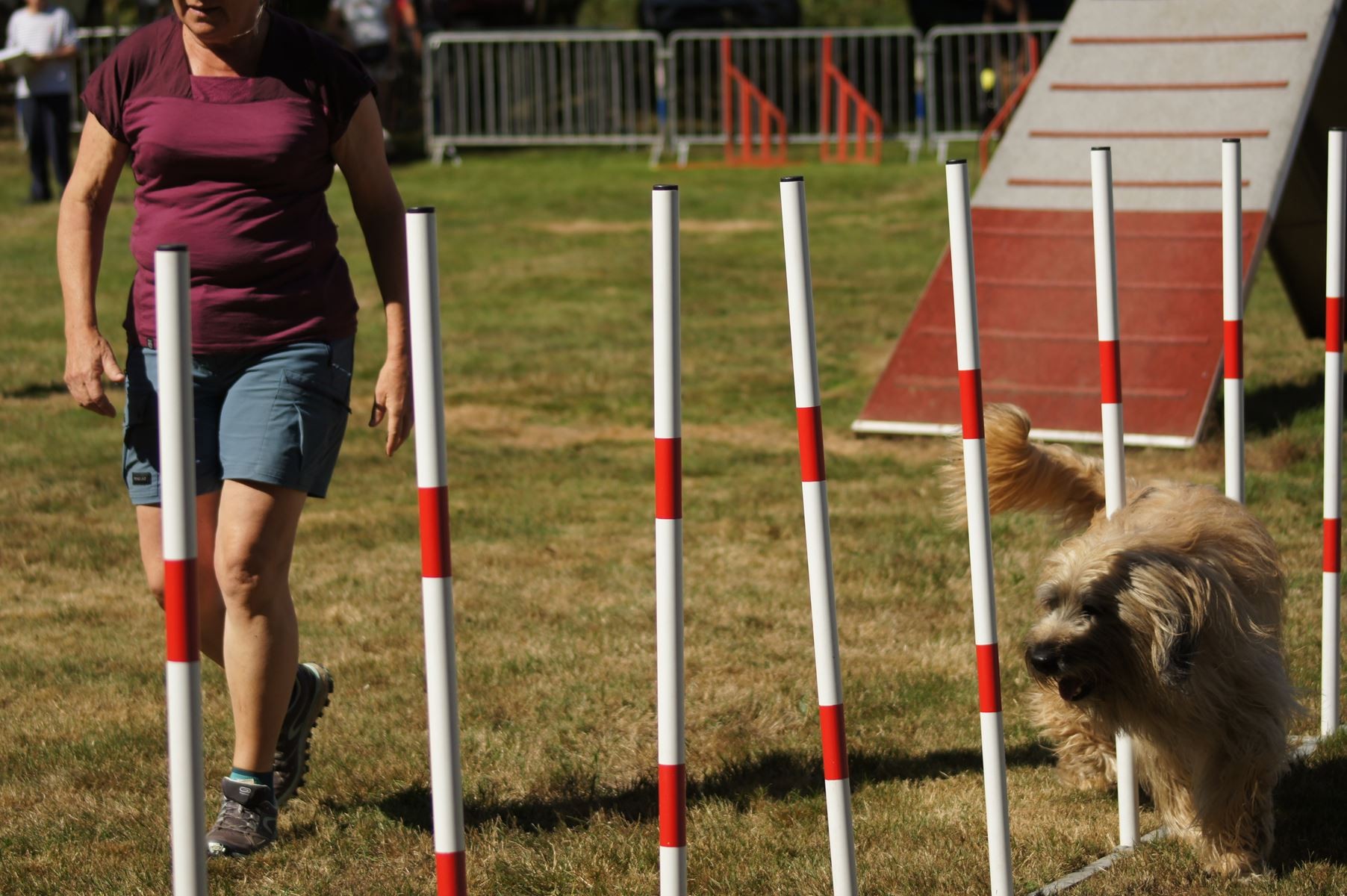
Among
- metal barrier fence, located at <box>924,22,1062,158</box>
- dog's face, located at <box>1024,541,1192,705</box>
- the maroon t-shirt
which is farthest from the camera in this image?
metal barrier fence, located at <box>924,22,1062,158</box>

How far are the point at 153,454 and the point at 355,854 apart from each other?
1.05 m

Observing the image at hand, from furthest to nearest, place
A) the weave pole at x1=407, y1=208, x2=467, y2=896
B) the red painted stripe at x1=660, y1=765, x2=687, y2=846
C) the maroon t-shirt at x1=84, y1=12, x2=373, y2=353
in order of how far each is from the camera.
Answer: the maroon t-shirt at x1=84, y1=12, x2=373, y2=353
the red painted stripe at x1=660, y1=765, x2=687, y2=846
the weave pole at x1=407, y1=208, x2=467, y2=896

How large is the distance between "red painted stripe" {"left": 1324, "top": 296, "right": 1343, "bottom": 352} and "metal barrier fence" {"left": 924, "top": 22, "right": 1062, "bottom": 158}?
13.4m

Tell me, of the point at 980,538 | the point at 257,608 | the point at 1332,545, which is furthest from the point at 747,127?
the point at 980,538

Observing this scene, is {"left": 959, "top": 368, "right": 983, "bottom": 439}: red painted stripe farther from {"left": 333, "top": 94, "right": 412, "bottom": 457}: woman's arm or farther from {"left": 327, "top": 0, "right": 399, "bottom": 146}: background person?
{"left": 327, "top": 0, "right": 399, "bottom": 146}: background person

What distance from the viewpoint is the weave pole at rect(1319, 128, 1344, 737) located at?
4.14 m

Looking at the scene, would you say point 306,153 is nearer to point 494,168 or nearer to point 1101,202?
point 1101,202

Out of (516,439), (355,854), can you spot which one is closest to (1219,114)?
(516,439)

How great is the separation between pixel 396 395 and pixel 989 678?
4.75 ft

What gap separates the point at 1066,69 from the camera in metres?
8.48

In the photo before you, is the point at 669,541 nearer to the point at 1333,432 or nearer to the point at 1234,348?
the point at 1234,348

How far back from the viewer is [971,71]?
2003cm

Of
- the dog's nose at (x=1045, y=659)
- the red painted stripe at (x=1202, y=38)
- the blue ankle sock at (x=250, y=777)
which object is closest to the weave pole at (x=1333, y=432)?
the dog's nose at (x=1045, y=659)

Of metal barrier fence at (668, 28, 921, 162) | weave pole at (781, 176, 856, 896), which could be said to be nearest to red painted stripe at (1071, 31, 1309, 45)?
weave pole at (781, 176, 856, 896)
